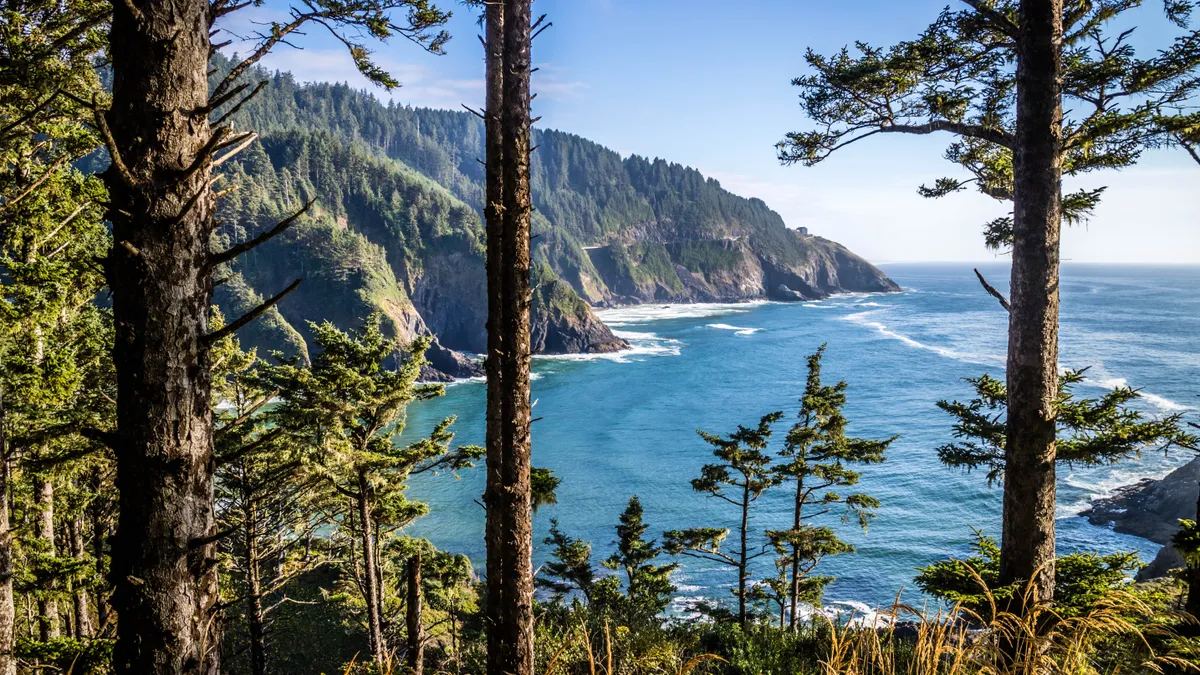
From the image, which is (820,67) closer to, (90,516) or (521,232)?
(521,232)

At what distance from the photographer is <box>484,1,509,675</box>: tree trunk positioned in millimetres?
5641

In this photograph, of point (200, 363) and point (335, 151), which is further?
point (335, 151)

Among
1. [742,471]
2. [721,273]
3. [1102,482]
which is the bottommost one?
[1102,482]

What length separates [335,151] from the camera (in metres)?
130

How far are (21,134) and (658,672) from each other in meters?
9.10

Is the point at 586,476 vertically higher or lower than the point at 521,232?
lower

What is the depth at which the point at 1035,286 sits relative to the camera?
6.53m

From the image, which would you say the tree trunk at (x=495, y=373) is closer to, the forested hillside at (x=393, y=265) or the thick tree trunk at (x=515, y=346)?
the thick tree trunk at (x=515, y=346)

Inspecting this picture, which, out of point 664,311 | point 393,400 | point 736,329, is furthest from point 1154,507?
point 664,311

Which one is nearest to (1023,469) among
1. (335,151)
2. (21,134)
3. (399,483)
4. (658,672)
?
(658,672)

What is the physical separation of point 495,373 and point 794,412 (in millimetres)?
51227

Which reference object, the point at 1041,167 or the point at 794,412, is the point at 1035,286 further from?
the point at 794,412

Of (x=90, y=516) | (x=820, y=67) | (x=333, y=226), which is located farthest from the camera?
(x=333, y=226)

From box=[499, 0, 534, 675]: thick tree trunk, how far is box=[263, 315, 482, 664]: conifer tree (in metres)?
6.37
